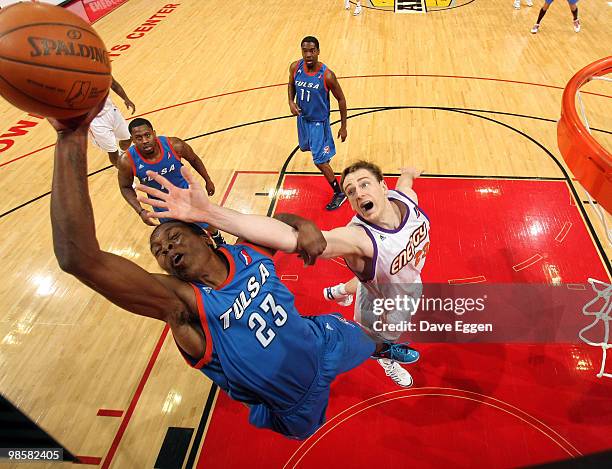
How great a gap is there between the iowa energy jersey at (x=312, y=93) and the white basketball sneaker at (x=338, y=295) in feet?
6.73

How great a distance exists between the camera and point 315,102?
4.91 meters

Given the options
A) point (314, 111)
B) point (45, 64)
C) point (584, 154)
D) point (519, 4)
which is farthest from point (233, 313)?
point (519, 4)

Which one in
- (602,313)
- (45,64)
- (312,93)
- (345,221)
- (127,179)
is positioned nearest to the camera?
(45,64)

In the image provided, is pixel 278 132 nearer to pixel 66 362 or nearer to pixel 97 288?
pixel 66 362

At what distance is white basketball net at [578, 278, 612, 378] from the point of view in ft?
11.3

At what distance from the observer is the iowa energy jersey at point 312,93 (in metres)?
4.84

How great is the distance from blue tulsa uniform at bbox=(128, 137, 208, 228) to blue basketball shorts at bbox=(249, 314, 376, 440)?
73.5 inches

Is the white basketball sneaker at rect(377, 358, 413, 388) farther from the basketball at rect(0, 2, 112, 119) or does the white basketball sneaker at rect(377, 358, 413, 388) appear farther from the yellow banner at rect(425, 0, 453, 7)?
the yellow banner at rect(425, 0, 453, 7)

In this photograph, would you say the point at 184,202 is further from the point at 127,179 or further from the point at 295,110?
the point at 295,110

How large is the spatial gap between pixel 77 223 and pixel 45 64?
71 cm

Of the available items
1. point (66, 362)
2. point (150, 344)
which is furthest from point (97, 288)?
point (66, 362)

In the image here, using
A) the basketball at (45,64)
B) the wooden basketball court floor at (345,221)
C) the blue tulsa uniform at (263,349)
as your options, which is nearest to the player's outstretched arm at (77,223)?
the basketball at (45,64)

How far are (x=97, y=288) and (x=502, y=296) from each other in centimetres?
347

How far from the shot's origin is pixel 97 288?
5.69ft
